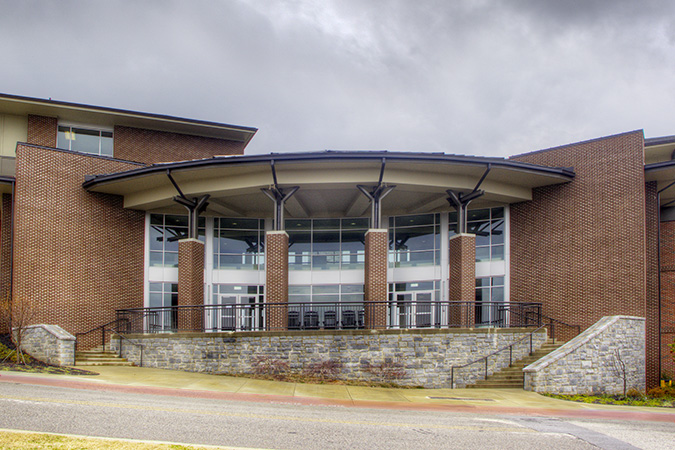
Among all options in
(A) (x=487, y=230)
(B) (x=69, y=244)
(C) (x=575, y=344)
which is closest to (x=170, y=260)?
(B) (x=69, y=244)

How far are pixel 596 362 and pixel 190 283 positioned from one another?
14.9 m

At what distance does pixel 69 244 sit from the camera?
21.2 meters

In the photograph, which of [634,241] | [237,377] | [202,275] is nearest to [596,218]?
[634,241]

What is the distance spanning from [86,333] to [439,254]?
14.7 meters

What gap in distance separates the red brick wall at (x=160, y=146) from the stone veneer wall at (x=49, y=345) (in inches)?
392

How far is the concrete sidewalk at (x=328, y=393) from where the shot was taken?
1324cm

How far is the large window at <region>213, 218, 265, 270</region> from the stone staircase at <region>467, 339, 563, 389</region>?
444 inches

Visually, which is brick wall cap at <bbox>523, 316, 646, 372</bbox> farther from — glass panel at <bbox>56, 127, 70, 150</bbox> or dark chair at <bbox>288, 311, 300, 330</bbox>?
glass panel at <bbox>56, 127, 70, 150</bbox>

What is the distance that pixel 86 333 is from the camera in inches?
829

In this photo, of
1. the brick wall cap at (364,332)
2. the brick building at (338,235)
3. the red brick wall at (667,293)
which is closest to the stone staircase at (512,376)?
the brick wall cap at (364,332)

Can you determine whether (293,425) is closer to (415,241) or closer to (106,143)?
(415,241)

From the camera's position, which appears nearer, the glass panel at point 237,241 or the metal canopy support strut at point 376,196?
the metal canopy support strut at point 376,196

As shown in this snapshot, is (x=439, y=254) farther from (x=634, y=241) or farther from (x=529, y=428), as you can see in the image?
(x=529, y=428)

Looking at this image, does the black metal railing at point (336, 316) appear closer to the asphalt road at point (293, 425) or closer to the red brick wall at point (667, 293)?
the red brick wall at point (667, 293)
